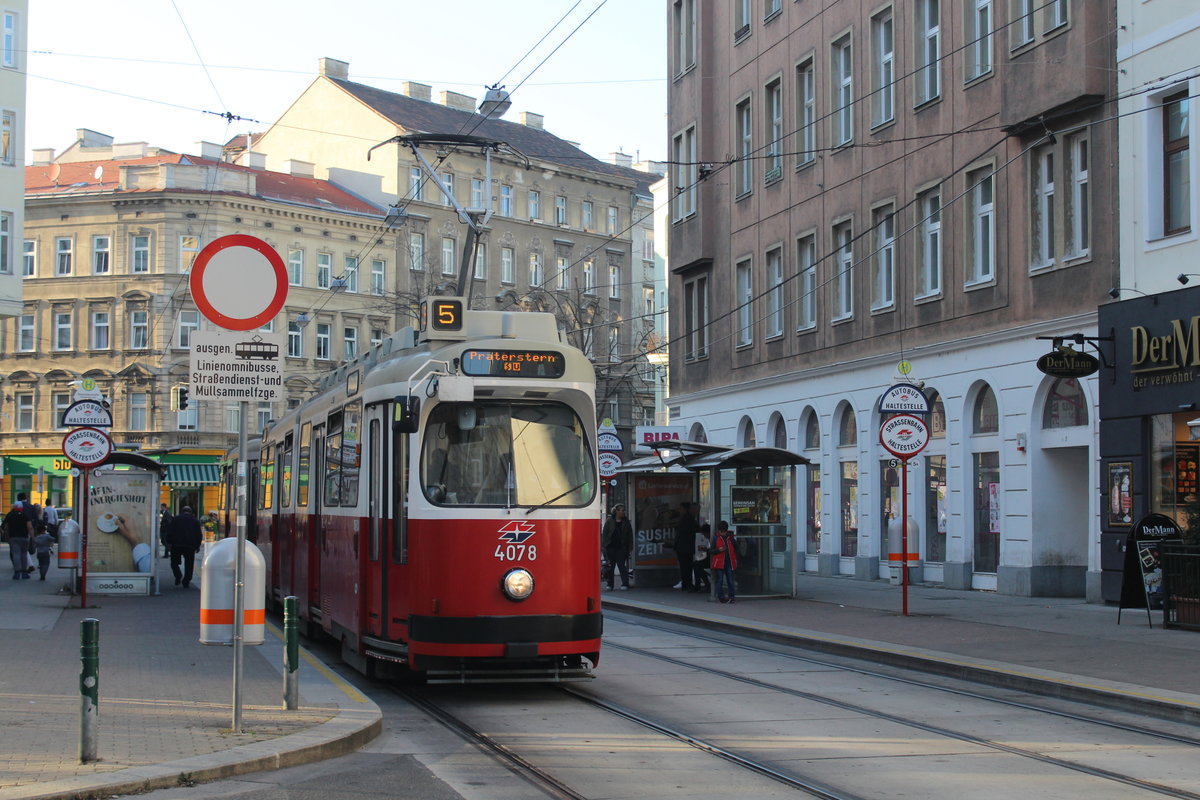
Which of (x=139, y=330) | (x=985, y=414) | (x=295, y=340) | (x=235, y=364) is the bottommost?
(x=235, y=364)

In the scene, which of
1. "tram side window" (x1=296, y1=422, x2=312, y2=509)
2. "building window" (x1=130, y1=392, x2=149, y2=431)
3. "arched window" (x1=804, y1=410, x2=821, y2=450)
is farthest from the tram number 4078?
"building window" (x1=130, y1=392, x2=149, y2=431)

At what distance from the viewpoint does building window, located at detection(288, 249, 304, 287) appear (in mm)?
68938

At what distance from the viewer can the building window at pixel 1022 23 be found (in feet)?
80.3

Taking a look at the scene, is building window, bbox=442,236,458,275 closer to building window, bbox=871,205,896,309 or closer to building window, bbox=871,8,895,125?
building window, bbox=871,8,895,125

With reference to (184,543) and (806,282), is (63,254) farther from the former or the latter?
(806,282)

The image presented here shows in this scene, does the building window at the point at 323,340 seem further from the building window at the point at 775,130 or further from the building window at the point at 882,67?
the building window at the point at 882,67

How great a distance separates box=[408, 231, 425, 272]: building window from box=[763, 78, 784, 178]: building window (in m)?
38.5

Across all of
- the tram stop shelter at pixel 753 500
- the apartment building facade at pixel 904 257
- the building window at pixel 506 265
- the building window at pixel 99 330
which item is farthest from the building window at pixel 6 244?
the building window at pixel 506 265

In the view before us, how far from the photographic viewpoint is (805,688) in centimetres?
1380

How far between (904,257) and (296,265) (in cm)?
4470

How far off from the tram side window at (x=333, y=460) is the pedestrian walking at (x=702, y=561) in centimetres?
1140

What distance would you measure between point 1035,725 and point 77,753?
694cm

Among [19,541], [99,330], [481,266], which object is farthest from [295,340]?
[19,541]

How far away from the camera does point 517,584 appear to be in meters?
12.2
